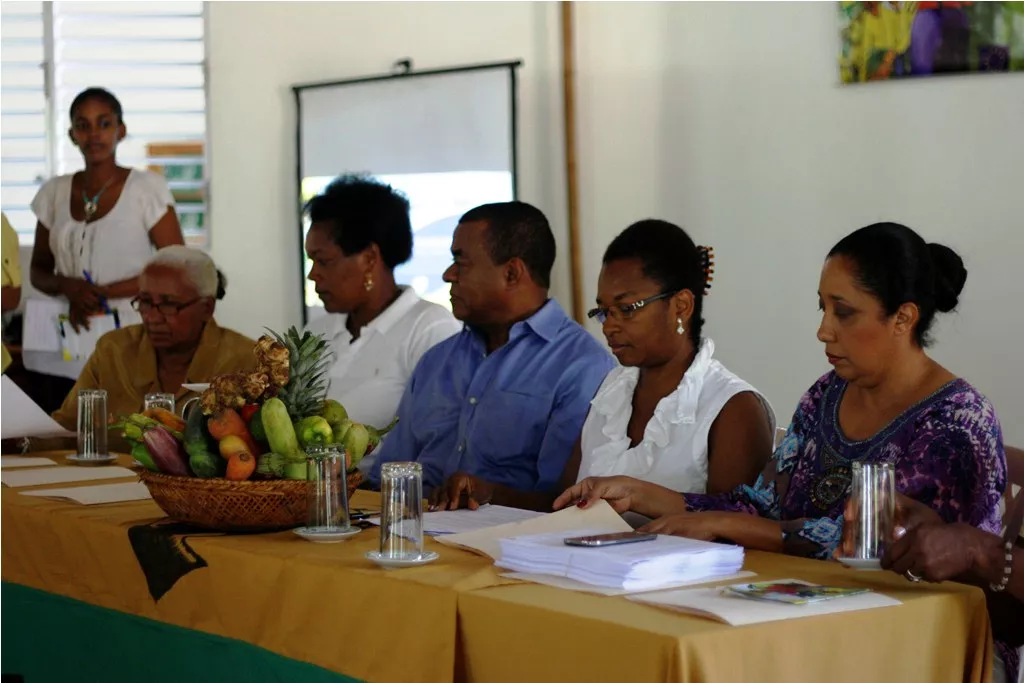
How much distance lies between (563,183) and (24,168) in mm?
2460

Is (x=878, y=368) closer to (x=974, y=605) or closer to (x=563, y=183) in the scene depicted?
(x=974, y=605)

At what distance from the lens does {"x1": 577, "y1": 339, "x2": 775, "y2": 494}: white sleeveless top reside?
2547mm

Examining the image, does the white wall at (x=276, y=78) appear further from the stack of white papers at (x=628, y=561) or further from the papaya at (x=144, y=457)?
the stack of white papers at (x=628, y=561)

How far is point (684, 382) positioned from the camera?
260cm

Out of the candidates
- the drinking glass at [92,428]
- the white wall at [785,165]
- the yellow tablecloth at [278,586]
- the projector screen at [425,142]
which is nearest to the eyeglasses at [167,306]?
the drinking glass at [92,428]

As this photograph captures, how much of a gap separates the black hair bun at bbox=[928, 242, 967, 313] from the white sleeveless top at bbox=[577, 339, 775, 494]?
423mm

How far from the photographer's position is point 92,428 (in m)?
3.34

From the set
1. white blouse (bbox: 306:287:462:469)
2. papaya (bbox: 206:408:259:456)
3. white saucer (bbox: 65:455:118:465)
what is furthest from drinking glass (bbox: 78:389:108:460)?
papaya (bbox: 206:408:259:456)

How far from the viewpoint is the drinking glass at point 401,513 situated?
75.8 inches

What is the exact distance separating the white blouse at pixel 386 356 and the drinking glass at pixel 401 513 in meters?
1.61

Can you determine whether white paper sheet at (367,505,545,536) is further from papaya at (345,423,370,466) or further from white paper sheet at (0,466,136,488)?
white paper sheet at (0,466,136,488)

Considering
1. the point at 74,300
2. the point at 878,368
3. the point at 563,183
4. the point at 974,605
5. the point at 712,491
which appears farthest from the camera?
the point at 563,183

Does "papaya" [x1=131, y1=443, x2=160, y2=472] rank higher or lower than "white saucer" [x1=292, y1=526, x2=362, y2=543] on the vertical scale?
higher

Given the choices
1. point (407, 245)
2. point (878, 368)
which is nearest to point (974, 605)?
point (878, 368)
